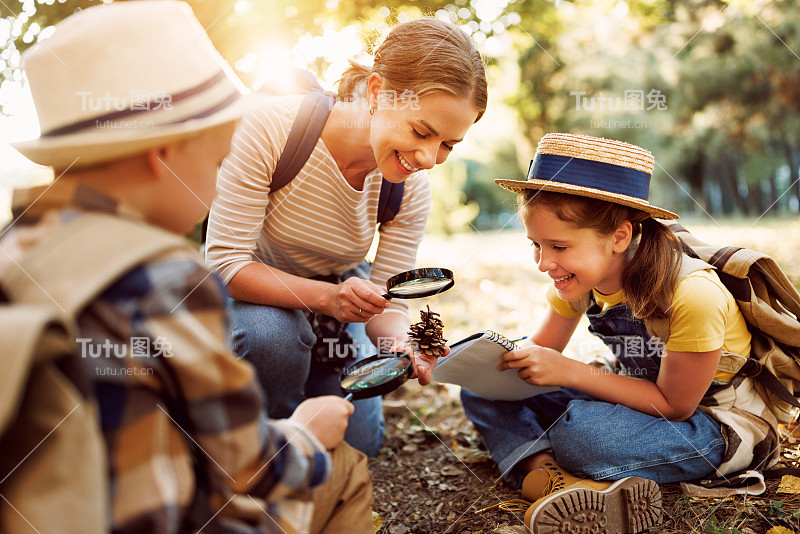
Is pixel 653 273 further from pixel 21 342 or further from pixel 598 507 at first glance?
pixel 21 342

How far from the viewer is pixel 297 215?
272cm

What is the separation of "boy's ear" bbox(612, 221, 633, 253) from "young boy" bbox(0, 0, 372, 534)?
5.12ft

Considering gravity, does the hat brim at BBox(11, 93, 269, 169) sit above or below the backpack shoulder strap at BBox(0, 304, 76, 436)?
above

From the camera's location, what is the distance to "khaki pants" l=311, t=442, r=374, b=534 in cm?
162

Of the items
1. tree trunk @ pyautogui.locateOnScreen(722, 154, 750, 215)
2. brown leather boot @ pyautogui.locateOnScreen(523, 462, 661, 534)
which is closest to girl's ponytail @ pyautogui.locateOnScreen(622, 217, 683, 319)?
brown leather boot @ pyautogui.locateOnScreen(523, 462, 661, 534)

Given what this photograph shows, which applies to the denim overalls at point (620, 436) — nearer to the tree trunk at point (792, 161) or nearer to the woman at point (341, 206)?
the woman at point (341, 206)

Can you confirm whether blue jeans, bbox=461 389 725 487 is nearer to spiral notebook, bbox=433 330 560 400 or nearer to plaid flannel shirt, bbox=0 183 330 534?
spiral notebook, bbox=433 330 560 400

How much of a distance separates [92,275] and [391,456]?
7.24ft

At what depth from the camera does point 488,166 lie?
29.0 metres

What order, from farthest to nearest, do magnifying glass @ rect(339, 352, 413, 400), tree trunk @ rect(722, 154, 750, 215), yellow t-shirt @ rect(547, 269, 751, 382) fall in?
tree trunk @ rect(722, 154, 750, 215) → yellow t-shirt @ rect(547, 269, 751, 382) → magnifying glass @ rect(339, 352, 413, 400)

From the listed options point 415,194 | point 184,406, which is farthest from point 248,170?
point 184,406

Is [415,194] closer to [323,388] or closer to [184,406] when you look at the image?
[323,388]

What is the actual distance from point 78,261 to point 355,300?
4.41 feet

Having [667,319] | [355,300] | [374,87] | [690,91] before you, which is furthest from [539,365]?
[690,91]
